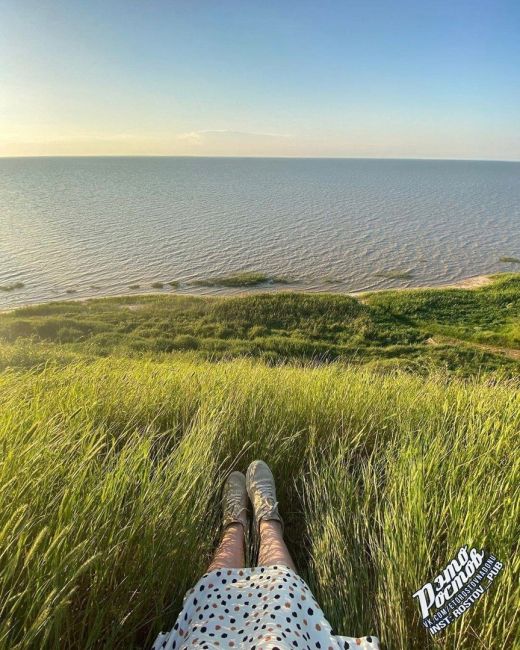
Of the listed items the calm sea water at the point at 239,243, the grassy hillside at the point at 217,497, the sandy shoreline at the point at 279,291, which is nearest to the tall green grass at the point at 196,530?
the grassy hillside at the point at 217,497

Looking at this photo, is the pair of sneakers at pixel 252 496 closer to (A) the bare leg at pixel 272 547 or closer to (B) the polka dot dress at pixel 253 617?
(A) the bare leg at pixel 272 547

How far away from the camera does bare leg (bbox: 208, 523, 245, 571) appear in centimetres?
203

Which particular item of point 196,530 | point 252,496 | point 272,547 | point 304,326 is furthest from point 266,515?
point 304,326

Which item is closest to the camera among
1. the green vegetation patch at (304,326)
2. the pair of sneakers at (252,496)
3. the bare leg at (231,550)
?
the bare leg at (231,550)

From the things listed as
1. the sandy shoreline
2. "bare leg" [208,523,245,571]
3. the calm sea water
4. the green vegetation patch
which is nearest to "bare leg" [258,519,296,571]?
"bare leg" [208,523,245,571]

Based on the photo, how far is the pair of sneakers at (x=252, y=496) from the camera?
8.02ft

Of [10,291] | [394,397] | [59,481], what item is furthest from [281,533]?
[10,291]

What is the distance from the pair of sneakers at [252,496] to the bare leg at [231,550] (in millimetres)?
57

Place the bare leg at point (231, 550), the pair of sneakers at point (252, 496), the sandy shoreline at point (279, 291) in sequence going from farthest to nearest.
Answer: the sandy shoreline at point (279, 291) < the pair of sneakers at point (252, 496) < the bare leg at point (231, 550)

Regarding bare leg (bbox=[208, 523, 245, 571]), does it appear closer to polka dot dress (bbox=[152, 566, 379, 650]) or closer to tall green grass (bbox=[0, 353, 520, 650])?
tall green grass (bbox=[0, 353, 520, 650])

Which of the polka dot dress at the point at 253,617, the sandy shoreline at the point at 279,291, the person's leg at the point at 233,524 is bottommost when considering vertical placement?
the sandy shoreline at the point at 279,291

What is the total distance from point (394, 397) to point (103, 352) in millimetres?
14723

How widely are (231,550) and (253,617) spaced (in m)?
0.54

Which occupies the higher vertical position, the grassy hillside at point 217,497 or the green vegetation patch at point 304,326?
the grassy hillside at point 217,497
